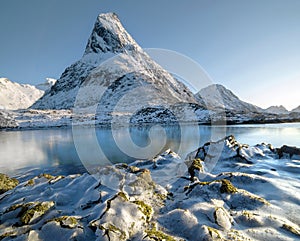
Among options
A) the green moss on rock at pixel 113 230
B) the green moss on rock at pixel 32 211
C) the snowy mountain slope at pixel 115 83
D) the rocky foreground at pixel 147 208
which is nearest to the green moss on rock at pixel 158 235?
the rocky foreground at pixel 147 208

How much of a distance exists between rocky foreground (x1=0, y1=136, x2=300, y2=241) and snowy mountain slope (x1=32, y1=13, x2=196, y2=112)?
10157 centimetres

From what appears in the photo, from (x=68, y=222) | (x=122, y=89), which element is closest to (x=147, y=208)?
(x=68, y=222)

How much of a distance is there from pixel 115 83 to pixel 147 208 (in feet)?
472

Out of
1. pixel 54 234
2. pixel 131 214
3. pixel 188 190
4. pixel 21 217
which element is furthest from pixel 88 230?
pixel 188 190

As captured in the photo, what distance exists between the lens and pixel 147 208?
5.47 meters

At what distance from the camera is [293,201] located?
6352mm

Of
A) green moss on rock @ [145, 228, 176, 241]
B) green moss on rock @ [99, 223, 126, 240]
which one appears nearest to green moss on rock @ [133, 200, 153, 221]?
green moss on rock @ [145, 228, 176, 241]

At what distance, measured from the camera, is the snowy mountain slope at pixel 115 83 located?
4985 inches

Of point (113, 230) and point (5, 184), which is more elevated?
point (113, 230)

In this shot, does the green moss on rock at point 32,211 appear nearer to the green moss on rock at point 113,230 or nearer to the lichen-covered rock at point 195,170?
the green moss on rock at point 113,230

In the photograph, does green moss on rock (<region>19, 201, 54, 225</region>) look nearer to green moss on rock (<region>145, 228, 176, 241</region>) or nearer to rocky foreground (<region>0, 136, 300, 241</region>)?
rocky foreground (<region>0, 136, 300, 241</region>)

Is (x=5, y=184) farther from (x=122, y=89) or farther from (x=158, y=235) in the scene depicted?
(x=122, y=89)

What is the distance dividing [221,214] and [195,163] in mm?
4793

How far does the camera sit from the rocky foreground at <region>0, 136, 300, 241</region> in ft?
14.4
